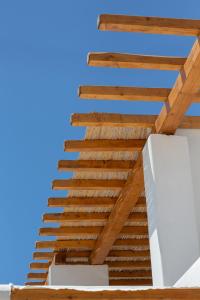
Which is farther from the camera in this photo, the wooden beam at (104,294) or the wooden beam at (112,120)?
the wooden beam at (112,120)

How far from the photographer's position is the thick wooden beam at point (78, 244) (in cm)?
1132

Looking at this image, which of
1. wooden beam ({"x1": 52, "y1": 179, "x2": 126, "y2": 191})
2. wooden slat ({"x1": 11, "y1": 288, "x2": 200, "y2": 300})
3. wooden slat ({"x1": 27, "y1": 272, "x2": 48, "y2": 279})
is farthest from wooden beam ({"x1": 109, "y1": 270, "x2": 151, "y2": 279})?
wooden slat ({"x1": 11, "y1": 288, "x2": 200, "y2": 300})

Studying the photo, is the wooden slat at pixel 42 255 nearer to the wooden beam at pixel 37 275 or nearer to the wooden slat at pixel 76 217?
the wooden beam at pixel 37 275

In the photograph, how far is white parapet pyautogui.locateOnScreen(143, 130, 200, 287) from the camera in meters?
7.27

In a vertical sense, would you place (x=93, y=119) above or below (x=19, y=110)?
below

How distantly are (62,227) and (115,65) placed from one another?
4.54 metres

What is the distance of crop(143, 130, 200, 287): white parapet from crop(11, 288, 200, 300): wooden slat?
1.73 meters

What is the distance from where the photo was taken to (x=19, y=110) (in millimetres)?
21969

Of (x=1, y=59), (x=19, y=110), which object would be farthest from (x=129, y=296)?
(x=19, y=110)

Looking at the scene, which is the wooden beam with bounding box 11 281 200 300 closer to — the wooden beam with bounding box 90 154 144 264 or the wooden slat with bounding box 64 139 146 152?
the wooden slat with bounding box 64 139 146 152

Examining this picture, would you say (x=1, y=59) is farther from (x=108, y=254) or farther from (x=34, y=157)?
(x=108, y=254)

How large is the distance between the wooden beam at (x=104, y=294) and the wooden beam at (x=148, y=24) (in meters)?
2.43

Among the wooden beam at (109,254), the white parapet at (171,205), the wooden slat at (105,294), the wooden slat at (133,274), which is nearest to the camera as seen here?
the wooden slat at (105,294)

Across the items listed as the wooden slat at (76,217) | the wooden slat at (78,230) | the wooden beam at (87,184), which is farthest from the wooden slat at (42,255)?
the wooden beam at (87,184)
